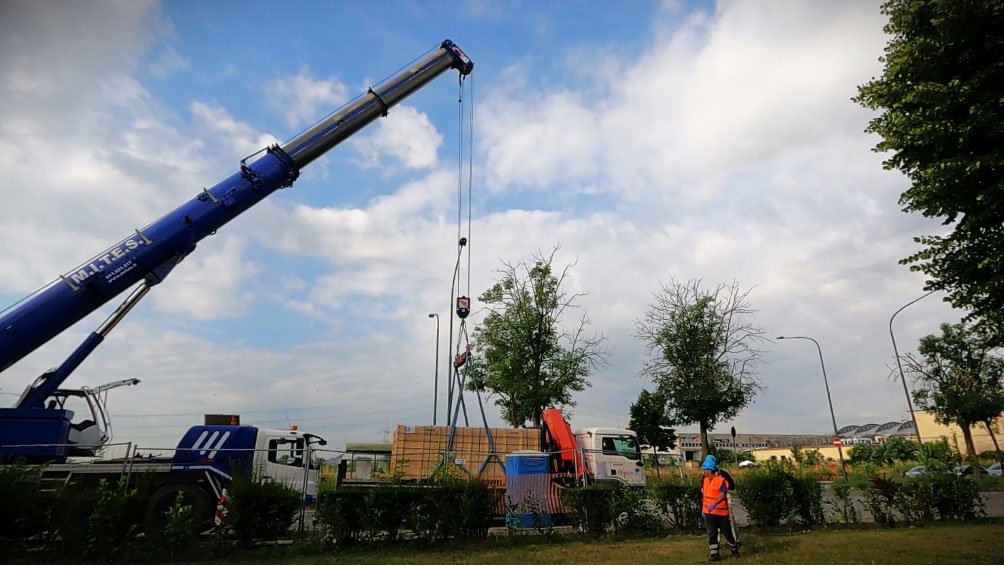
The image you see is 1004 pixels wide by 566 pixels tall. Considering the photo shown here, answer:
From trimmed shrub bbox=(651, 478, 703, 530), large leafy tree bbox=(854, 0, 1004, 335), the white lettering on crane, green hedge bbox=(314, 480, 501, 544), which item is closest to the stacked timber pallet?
green hedge bbox=(314, 480, 501, 544)

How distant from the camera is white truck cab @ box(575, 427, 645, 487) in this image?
19.5 meters

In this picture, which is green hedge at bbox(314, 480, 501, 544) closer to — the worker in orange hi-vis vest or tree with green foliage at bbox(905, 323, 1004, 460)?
the worker in orange hi-vis vest

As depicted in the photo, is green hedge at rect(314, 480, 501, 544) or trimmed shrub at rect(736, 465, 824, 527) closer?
green hedge at rect(314, 480, 501, 544)

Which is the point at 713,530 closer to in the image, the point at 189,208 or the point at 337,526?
the point at 337,526

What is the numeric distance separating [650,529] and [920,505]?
278 inches

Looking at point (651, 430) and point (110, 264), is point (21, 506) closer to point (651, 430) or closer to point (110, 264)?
point (110, 264)

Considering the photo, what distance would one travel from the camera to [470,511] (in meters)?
11.1

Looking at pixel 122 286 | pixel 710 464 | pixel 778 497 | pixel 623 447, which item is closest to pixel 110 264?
pixel 122 286

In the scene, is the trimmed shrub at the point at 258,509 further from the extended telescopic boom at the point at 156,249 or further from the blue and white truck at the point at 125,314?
the extended telescopic boom at the point at 156,249

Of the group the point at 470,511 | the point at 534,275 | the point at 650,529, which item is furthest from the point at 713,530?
the point at 534,275

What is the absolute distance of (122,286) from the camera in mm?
12133

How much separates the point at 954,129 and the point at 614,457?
14.1m

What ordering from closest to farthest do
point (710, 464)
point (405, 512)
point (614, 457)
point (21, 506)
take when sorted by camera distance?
point (21, 506)
point (710, 464)
point (405, 512)
point (614, 457)

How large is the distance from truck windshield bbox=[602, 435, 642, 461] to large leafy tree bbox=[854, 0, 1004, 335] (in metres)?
11.3
